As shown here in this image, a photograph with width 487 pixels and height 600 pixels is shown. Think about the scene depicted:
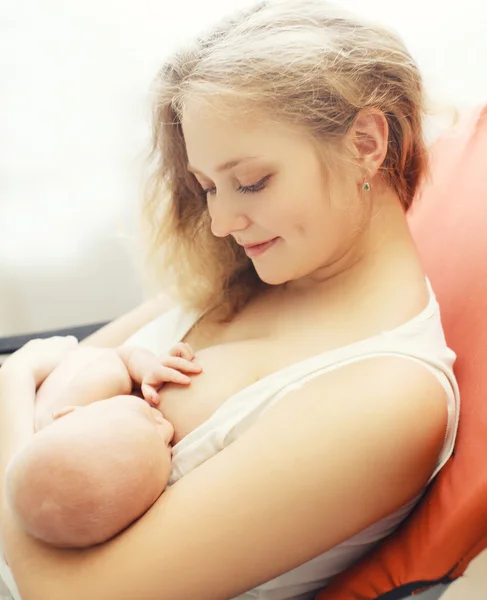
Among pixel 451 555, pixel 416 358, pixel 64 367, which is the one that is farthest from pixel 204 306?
pixel 451 555

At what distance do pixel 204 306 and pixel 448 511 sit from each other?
56 cm

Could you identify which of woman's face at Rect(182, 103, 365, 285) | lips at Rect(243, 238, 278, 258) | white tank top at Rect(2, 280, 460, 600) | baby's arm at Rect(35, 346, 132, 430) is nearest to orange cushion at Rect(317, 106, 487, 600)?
white tank top at Rect(2, 280, 460, 600)

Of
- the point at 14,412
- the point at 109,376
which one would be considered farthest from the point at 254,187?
the point at 14,412

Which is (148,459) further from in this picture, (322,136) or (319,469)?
(322,136)

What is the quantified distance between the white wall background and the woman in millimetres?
595

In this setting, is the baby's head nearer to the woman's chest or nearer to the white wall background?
the woman's chest

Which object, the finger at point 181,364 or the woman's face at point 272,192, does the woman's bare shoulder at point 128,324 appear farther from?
the woman's face at point 272,192

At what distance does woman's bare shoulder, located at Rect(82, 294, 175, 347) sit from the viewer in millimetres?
1284

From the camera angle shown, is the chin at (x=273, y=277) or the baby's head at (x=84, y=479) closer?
the baby's head at (x=84, y=479)

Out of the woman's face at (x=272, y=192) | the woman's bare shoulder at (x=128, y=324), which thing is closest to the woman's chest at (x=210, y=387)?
the woman's face at (x=272, y=192)

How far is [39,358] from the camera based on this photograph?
1.16 metres

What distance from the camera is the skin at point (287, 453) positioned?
2.39 feet

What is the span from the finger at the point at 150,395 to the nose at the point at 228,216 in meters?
0.25

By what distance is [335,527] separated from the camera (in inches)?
29.4
